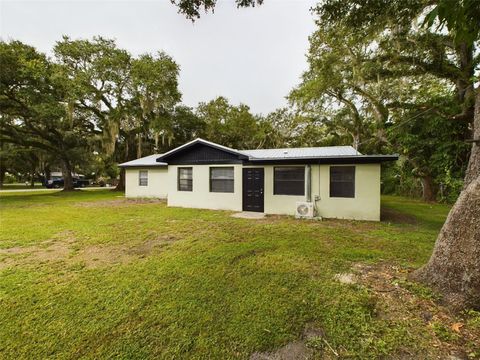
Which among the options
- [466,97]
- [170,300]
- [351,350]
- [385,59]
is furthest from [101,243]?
[466,97]

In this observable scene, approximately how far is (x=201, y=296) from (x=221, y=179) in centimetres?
728

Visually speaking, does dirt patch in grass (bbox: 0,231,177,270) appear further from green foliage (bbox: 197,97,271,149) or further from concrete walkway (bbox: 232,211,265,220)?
green foliage (bbox: 197,97,271,149)

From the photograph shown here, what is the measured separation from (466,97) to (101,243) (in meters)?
14.4

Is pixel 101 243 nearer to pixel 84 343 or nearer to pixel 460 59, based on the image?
pixel 84 343

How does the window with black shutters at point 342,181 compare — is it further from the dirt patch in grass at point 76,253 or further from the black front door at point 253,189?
the dirt patch in grass at point 76,253

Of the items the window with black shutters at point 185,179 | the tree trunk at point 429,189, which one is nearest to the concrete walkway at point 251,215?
the window with black shutters at point 185,179

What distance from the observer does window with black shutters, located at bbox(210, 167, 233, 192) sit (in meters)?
9.86

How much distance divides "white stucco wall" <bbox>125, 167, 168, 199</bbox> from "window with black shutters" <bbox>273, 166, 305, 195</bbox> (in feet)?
27.7

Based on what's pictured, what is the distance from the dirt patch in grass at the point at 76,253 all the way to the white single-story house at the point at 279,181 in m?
4.66

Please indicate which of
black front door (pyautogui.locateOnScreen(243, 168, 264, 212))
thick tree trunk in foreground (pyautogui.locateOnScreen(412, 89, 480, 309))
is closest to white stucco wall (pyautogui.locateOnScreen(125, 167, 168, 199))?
black front door (pyautogui.locateOnScreen(243, 168, 264, 212))

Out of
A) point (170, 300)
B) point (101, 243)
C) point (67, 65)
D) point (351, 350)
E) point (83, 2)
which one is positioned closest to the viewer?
point (351, 350)

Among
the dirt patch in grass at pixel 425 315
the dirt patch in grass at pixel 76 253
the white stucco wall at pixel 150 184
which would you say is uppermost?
the white stucco wall at pixel 150 184

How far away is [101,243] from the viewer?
5.17 m

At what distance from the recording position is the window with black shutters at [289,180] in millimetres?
8586
